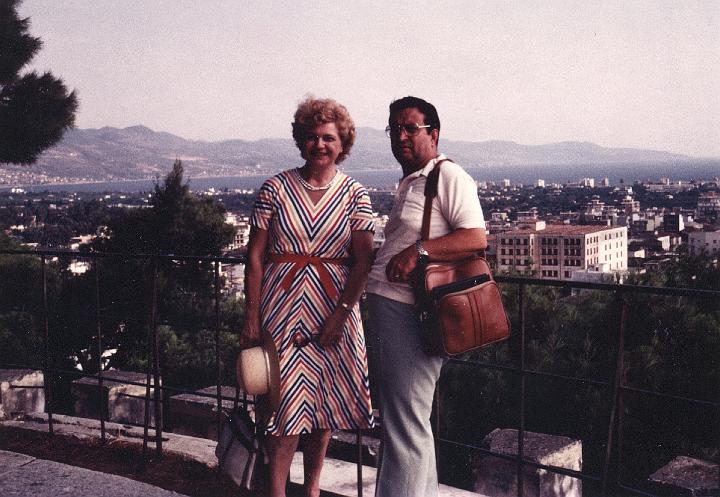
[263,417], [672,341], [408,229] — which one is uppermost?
[408,229]

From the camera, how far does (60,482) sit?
2932 mm

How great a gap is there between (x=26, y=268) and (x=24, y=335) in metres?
1.47

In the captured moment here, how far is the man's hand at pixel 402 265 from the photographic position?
193 centimetres

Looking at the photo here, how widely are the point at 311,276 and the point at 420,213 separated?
1.71 ft

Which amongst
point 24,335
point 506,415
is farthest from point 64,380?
point 506,415

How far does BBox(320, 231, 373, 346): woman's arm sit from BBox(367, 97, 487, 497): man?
24cm

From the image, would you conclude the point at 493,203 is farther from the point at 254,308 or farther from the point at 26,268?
the point at 254,308

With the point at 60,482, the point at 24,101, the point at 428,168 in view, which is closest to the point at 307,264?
the point at 428,168

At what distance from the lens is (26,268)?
16766 mm

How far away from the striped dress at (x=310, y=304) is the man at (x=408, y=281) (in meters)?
0.30

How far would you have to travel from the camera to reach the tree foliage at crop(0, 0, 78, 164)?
29.6 feet

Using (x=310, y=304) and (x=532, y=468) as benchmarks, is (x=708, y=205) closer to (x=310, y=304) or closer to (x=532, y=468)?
(x=532, y=468)

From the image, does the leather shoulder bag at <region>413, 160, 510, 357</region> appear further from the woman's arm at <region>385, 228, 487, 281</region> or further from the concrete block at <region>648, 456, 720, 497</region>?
the concrete block at <region>648, 456, 720, 497</region>

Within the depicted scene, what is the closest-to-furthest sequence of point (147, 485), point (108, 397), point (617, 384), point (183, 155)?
point (617, 384) < point (147, 485) < point (108, 397) < point (183, 155)
